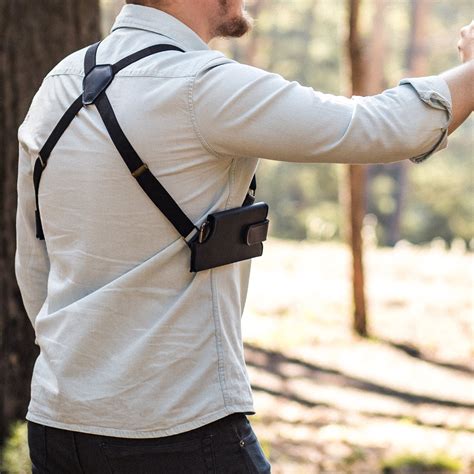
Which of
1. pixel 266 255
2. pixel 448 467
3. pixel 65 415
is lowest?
pixel 266 255

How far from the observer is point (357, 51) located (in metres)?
9.00

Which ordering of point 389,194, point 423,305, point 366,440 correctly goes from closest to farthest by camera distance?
point 366,440 < point 423,305 < point 389,194

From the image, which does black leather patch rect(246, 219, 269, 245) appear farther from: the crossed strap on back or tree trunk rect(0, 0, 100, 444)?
tree trunk rect(0, 0, 100, 444)

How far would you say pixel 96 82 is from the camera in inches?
74.0

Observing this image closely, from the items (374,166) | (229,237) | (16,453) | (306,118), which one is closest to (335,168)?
(374,166)

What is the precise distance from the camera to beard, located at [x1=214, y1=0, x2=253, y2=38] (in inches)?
79.0

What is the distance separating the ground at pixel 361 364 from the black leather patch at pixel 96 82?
11.0 feet

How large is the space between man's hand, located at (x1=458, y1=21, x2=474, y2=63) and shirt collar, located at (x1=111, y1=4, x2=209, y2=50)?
0.51 metres

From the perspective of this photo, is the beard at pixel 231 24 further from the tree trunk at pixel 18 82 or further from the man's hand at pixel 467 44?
the tree trunk at pixel 18 82

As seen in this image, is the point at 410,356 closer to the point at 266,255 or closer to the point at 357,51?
the point at 357,51

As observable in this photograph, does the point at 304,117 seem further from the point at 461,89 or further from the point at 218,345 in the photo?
the point at 218,345

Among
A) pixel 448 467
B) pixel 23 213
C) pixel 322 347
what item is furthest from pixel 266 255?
pixel 23 213

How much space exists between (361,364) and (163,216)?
274 inches

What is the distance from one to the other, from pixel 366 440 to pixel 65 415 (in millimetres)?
4660
